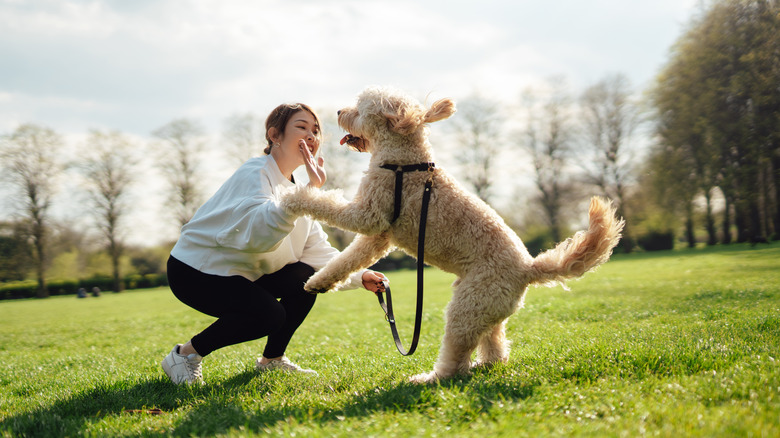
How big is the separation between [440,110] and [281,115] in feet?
5.05

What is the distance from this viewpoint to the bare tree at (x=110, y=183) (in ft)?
108

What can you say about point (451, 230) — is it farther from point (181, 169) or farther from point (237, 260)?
point (181, 169)

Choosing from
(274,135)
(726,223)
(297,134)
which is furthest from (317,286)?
(726,223)

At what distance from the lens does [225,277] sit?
3.50 metres

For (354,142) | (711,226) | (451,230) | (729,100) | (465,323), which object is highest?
(729,100)

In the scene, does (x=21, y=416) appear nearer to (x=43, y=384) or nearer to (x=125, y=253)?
(x=43, y=384)

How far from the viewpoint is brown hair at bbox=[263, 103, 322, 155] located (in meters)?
4.02

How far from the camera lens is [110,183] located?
3319 centimetres

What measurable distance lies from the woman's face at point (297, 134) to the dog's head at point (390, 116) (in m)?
0.58

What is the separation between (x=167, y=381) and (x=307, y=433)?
2.05 m

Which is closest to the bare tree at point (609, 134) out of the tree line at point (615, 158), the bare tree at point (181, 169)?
the tree line at point (615, 158)

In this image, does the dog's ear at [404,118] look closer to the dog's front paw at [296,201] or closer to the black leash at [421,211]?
the black leash at [421,211]

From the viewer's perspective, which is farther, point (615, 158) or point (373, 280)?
point (615, 158)

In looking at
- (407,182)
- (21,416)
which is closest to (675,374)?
(407,182)
